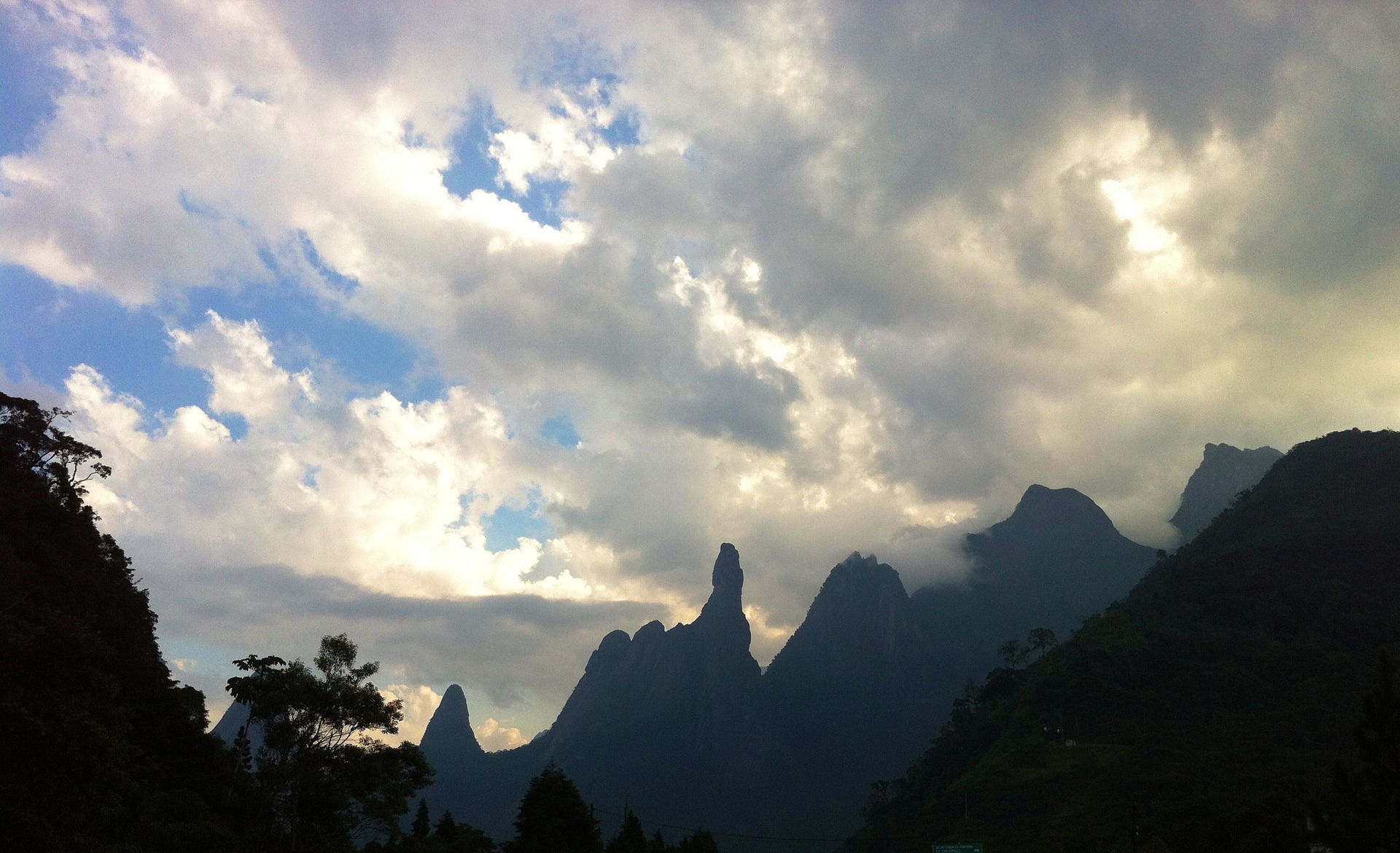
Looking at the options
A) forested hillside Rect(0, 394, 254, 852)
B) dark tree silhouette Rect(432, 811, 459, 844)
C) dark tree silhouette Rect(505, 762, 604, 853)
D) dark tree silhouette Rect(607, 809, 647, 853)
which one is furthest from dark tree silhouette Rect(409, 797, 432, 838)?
forested hillside Rect(0, 394, 254, 852)

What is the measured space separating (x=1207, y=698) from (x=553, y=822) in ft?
336

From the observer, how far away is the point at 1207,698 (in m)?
124

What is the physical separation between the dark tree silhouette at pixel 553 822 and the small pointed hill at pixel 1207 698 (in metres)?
47.0

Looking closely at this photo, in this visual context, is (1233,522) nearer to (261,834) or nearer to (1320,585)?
(1320,585)

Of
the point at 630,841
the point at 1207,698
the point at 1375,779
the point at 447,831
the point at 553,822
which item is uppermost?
the point at 1375,779

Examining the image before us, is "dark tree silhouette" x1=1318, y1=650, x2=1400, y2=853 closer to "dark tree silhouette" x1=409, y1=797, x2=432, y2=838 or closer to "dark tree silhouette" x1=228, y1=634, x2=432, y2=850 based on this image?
"dark tree silhouette" x1=228, y1=634, x2=432, y2=850

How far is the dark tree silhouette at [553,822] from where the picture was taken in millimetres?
66750

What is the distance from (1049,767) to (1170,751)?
51.6 ft

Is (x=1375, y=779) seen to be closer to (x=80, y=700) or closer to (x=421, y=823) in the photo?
(x=80, y=700)

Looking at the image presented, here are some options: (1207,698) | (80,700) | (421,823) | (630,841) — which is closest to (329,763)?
(80,700)

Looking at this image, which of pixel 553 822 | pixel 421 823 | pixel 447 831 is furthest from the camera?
pixel 421 823

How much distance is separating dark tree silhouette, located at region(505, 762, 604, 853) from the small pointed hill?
4703 cm

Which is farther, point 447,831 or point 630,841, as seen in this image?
point 630,841

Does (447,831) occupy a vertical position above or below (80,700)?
below
